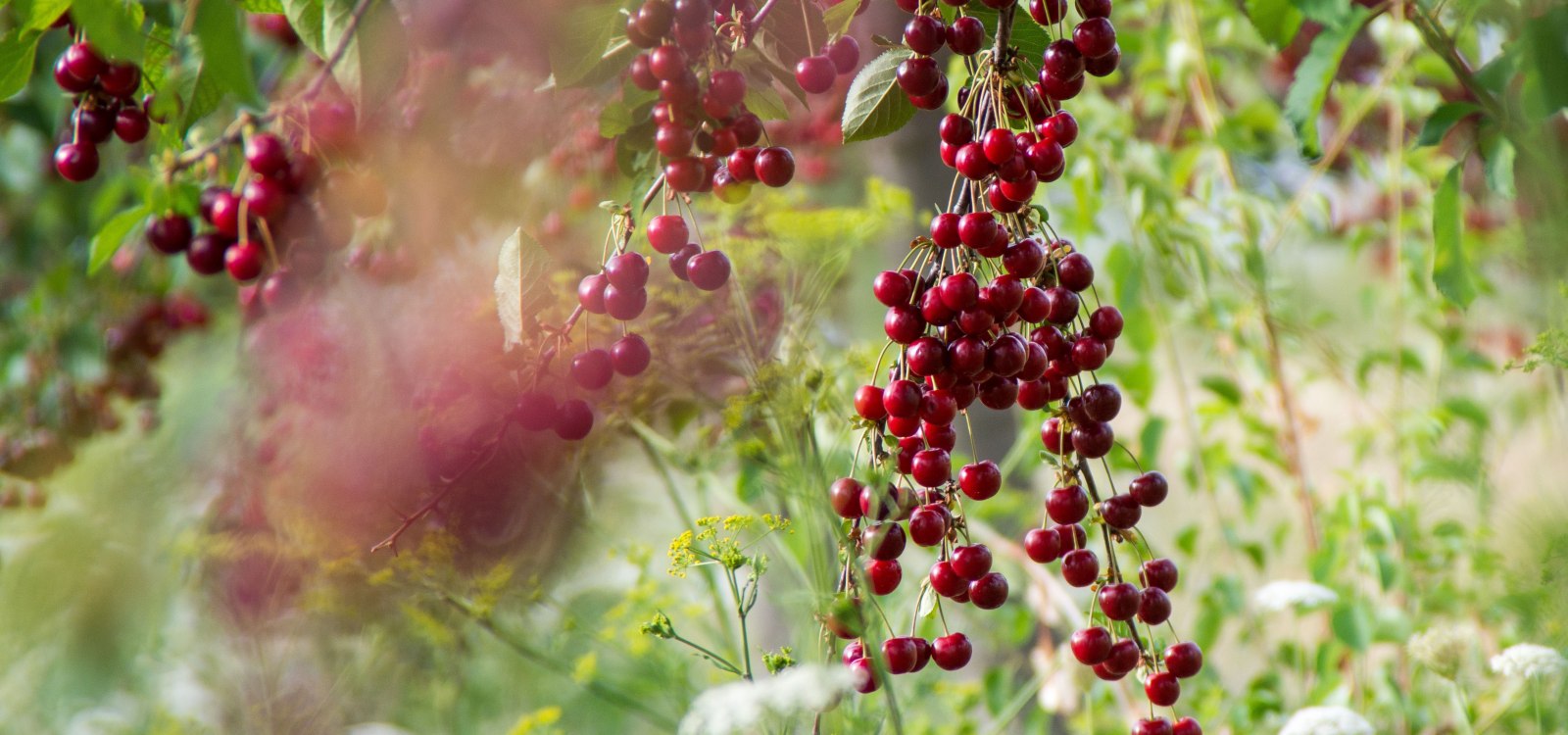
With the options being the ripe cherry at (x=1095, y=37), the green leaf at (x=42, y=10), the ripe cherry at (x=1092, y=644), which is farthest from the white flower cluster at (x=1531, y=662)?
the green leaf at (x=42, y=10)

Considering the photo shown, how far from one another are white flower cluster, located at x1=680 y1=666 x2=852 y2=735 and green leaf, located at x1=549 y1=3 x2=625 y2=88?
0.81 feet

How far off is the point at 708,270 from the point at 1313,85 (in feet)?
1.09

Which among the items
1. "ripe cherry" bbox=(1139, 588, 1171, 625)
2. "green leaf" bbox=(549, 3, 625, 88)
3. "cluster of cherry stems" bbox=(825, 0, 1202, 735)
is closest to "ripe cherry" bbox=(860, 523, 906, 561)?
"cluster of cherry stems" bbox=(825, 0, 1202, 735)

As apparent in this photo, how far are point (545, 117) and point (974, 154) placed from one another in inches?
25.6

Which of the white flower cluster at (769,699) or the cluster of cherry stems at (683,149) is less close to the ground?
the cluster of cherry stems at (683,149)

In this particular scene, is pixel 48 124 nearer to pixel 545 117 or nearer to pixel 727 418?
pixel 545 117

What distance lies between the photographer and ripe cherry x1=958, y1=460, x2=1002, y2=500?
17.4 inches

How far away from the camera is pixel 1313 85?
54cm

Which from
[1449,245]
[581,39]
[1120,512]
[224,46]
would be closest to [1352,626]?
[1449,245]

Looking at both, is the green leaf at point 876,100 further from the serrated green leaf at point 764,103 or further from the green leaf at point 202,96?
the green leaf at point 202,96

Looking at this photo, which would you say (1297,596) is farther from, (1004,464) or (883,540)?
(883,540)

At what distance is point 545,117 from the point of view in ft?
3.16

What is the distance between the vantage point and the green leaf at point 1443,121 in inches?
21.6

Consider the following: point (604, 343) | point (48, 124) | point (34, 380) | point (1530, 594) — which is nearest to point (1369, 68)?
point (1530, 594)
